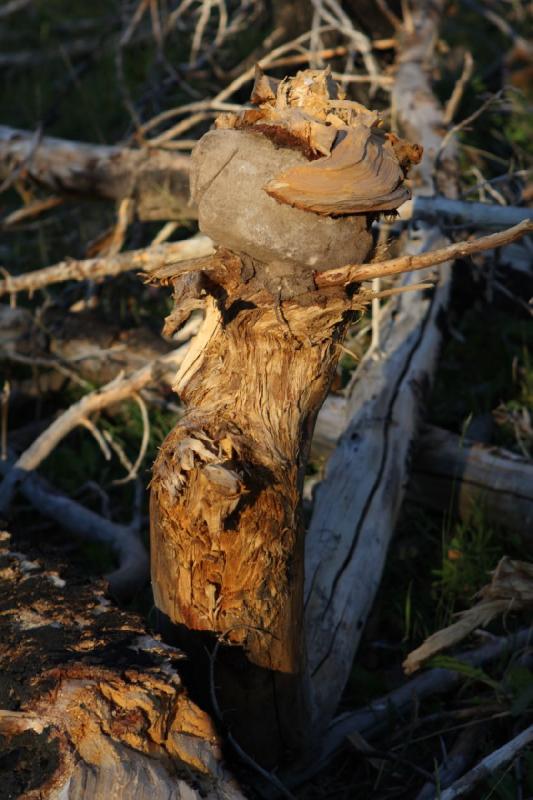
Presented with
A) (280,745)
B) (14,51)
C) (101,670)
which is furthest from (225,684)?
(14,51)

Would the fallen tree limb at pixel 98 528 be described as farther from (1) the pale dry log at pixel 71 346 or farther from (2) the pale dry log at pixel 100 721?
(2) the pale dry log at pixel 100 721

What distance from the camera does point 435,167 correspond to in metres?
3.88

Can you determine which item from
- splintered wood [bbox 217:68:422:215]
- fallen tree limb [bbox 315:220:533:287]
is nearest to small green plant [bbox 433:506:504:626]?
fallen tree limb [bbox 315:220:533:287]

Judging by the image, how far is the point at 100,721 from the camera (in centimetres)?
170

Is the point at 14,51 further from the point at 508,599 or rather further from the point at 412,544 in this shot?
the point at 508,599

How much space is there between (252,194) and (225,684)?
1.10 metres

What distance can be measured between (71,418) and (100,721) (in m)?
1.64

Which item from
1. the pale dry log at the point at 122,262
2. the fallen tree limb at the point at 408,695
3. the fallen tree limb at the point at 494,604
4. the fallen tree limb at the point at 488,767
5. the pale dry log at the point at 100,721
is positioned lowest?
the fallen tree limb at the point at 408,695

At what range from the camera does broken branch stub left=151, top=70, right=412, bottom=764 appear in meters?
1.83

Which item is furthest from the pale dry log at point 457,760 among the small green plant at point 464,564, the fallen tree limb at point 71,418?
the fallen tree limb at point 71,418

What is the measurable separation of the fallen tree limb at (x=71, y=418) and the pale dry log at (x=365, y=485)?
71 centimetres

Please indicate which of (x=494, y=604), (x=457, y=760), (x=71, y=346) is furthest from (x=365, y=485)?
(x=71, y=346)

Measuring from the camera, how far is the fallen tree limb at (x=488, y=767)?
2.06m

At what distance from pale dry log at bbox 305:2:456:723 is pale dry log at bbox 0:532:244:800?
2.25 feet
